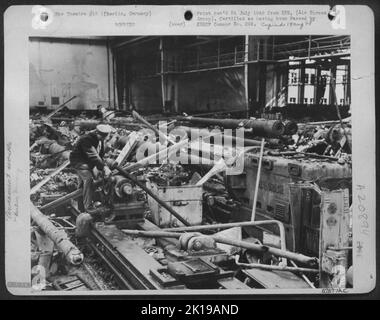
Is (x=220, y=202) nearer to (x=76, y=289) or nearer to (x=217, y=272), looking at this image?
(x=217, y=272)

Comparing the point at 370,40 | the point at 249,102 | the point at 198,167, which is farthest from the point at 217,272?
the point at 370,40

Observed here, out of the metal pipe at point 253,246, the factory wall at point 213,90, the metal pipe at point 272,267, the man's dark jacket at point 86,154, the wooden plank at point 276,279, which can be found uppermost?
the factory wall at point 213,90

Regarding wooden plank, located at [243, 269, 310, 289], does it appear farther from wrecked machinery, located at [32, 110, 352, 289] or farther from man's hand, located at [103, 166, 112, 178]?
man's hand, located at [103, 166, 112, 178]

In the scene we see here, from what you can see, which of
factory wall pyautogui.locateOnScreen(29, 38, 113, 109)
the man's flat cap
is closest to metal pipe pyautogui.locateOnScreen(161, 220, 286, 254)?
the man's flat cap

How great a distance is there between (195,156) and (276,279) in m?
0.50

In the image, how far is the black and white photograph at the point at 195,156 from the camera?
1287 mm

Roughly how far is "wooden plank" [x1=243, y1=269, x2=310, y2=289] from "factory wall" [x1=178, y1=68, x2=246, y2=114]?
1.89ft

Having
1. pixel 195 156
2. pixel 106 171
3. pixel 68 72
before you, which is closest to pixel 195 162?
pixel 195 156

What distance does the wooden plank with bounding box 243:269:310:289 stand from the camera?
129cm

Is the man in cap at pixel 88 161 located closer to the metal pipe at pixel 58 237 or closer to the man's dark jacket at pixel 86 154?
the man's dark jacket at pixel 86 154

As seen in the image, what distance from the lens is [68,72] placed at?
1355 millimetres

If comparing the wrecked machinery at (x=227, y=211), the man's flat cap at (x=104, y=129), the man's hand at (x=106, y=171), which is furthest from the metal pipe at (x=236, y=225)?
the man's flat cap at (x=104, y=129)

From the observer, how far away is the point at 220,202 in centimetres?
135

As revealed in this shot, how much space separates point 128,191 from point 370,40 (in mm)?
966
